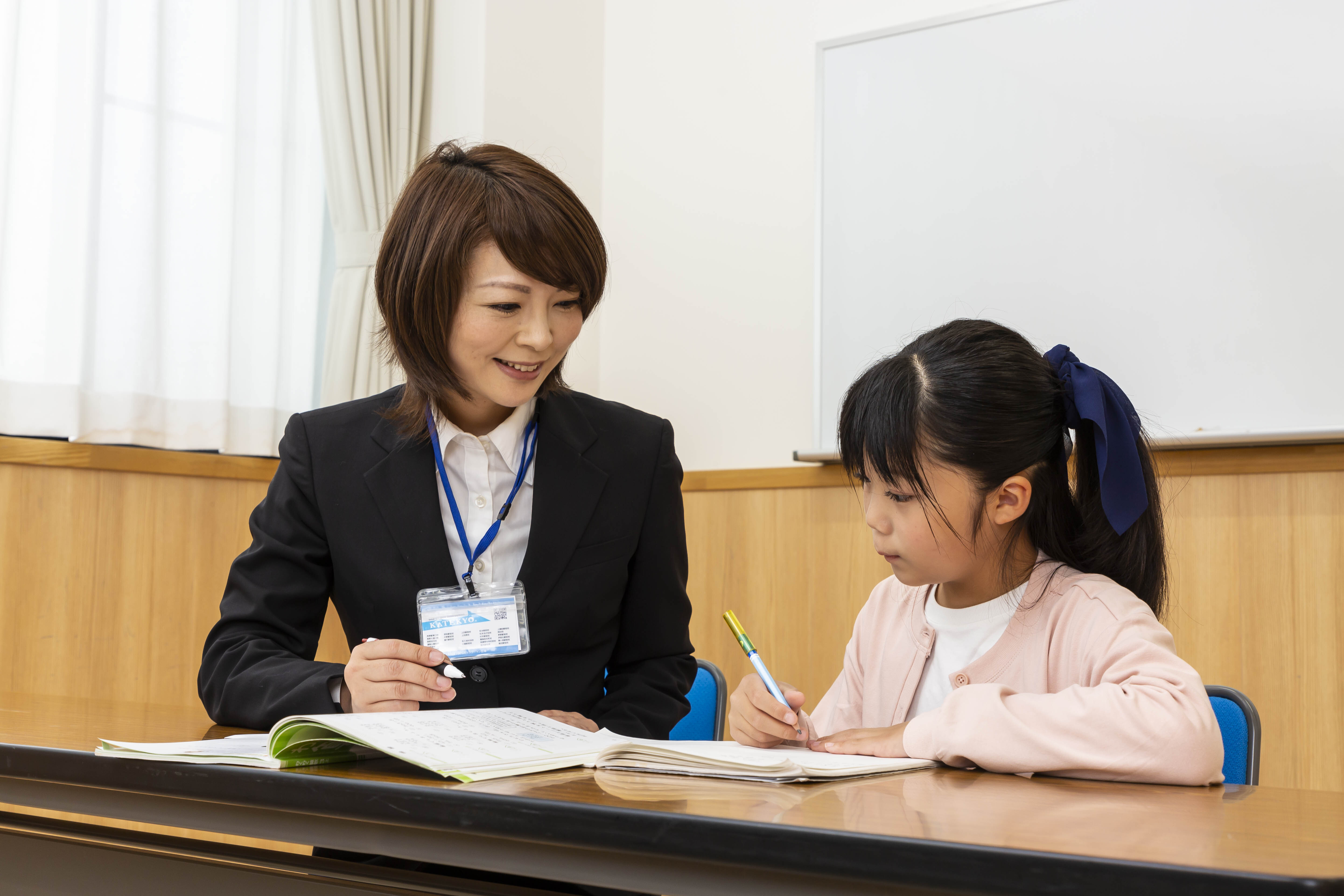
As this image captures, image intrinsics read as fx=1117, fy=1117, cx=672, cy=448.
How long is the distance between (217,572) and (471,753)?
2.19m

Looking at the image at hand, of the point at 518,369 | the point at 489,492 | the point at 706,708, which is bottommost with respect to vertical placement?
the point at 706,708

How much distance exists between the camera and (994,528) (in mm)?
1263

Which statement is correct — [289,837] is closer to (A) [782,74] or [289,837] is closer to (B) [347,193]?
(B) [347,193]

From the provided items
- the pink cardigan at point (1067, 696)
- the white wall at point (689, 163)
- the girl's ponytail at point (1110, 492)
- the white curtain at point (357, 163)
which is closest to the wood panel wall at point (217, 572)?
the white curtain at point (357, 163)

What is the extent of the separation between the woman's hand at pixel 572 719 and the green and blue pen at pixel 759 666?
0.18 metres

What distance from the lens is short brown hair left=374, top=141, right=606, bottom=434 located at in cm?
131

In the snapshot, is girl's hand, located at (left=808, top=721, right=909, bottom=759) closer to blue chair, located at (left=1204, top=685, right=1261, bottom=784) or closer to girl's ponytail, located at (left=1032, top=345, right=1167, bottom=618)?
girl's ponytail, located at (left=1032, top=345, right=1167, bottom=618)

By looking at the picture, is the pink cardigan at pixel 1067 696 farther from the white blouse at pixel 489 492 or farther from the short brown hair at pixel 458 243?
the short brown hair at pixel 458 243

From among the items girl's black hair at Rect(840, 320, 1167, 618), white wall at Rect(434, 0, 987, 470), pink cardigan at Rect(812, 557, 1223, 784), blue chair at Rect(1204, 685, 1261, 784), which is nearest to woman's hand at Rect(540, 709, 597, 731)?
pink cardigan at Rect(812, 557, 1223, 784)

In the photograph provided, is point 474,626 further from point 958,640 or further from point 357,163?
point 357,163

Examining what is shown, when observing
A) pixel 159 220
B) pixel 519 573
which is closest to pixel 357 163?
pixel 159 220

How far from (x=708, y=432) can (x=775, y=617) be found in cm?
69

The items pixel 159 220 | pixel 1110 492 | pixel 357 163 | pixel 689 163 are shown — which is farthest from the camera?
pixel 689 163

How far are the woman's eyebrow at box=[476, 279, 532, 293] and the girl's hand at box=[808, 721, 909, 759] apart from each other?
0.62 meters
